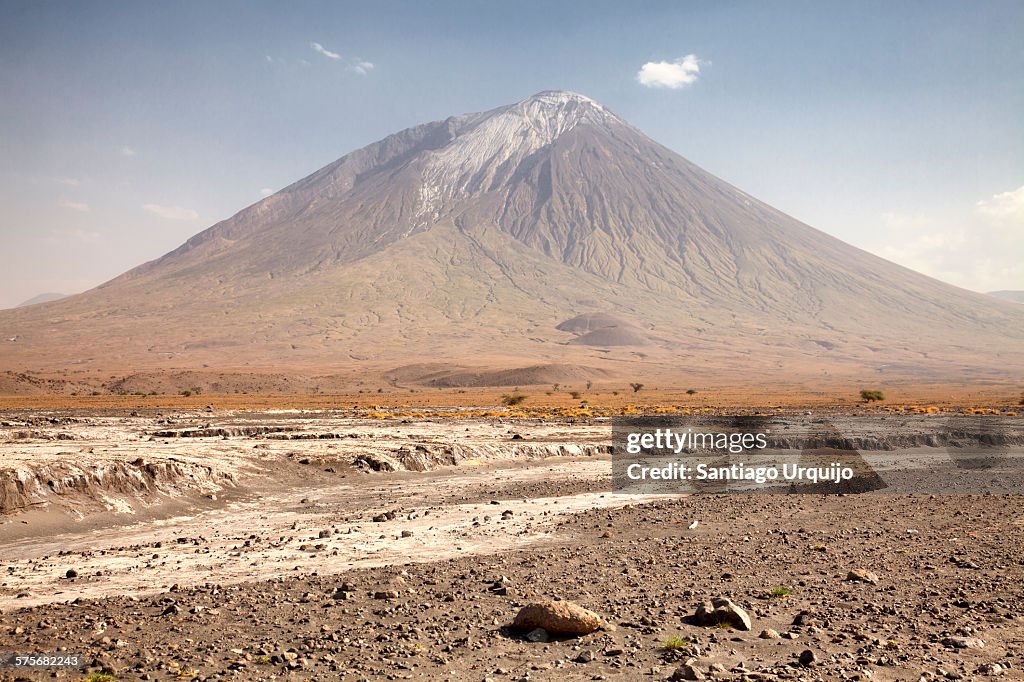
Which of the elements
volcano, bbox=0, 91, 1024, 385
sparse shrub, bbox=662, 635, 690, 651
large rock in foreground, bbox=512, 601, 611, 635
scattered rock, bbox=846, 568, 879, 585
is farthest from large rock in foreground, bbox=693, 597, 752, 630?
volcano, bbox=0, 91, 1024, 385

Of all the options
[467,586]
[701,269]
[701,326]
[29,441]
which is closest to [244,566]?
[467,586]

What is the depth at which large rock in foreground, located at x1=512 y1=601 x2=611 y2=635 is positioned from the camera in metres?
7.98

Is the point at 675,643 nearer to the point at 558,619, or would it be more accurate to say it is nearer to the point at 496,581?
the point at 558,619

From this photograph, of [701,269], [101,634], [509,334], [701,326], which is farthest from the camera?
[701,269]

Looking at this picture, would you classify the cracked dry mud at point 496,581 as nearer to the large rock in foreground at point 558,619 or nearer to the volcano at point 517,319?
the large rock in foreground at point 558,619

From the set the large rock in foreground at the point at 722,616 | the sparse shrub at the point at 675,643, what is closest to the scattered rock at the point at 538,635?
the sparse shrub at the point at 675,643

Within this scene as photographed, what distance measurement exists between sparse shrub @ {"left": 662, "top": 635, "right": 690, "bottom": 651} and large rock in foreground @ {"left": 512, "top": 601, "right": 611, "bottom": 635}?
0.72m

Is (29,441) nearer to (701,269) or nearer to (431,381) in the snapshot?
(431,381)

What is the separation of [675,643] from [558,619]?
1230mm

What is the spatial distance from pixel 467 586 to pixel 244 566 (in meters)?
3.74

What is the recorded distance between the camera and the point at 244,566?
11.4 metres

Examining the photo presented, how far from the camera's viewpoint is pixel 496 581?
399 inches

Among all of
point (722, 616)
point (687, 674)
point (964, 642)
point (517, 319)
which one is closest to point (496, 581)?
point (722, 616)

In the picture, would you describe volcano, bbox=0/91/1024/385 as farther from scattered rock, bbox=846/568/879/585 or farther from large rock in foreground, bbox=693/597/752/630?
large rock in foreground, bbox=693/597/752/630
